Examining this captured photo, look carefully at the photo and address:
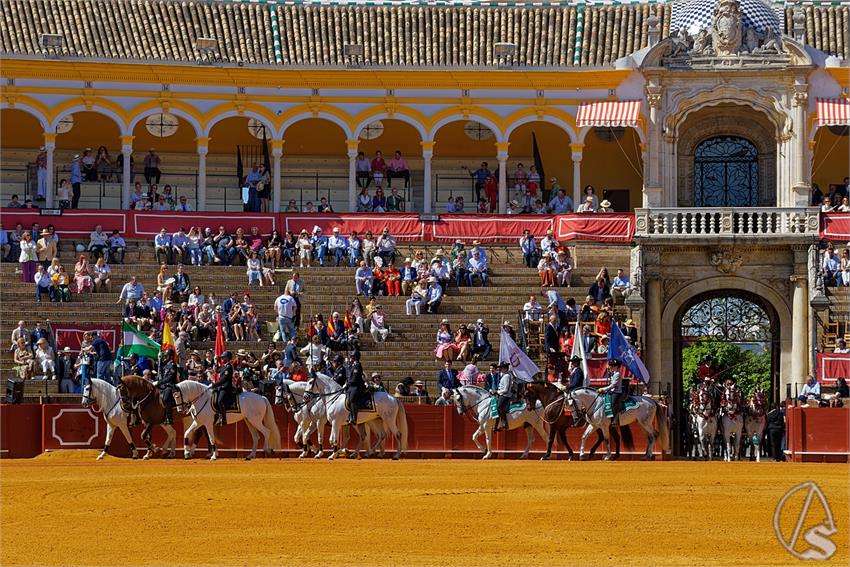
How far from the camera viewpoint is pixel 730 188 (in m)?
54.8

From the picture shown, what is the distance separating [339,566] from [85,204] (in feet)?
116

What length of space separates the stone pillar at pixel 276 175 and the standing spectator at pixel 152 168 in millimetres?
3461

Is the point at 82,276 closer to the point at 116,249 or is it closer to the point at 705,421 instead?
the point at 116,249

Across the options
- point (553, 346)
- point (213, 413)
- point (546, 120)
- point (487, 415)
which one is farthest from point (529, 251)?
point (213, 413)

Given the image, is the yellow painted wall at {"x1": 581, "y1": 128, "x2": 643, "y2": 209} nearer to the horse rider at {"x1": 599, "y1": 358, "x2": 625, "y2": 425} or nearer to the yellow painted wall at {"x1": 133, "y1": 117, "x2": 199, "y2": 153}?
the yellow painted wall at {"x1": 133, "y1": 117, "x2": 199, "y2": 153}

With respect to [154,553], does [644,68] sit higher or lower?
higher

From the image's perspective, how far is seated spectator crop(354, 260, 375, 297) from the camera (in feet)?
159

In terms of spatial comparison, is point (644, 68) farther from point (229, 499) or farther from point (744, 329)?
point (229, 499)

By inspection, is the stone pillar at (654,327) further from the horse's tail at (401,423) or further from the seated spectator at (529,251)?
the horse's tail at (401,423)

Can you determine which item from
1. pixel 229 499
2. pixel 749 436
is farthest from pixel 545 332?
pixel 229 499

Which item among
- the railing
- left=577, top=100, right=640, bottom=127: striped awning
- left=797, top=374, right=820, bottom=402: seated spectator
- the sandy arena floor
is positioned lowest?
the sandy arena floor

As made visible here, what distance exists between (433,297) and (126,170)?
1273 cm

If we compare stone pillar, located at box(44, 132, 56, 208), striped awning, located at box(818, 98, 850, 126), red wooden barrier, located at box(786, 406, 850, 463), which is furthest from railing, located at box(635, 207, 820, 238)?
stone pillar, located at box(44, 132, 56, 208)

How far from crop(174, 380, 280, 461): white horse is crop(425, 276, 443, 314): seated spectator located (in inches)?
362
